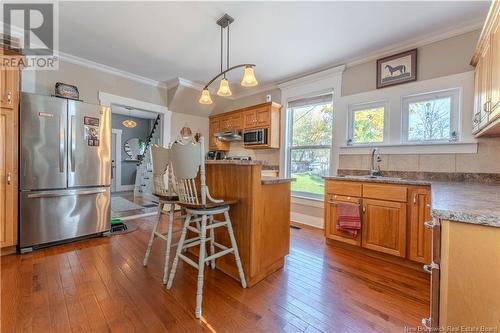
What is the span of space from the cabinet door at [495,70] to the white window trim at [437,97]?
96 centimetres

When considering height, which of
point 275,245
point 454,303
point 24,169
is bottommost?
point 275,245

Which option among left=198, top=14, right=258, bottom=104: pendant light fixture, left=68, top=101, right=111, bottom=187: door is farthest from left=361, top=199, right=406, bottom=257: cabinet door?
left=68, top=101, right=111, bottom=187: door

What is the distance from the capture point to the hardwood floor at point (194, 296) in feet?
4.69

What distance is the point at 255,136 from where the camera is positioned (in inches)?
162

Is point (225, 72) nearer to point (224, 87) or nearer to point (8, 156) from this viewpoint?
point (224, 87)

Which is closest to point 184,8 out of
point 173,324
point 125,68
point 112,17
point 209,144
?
point 112,17

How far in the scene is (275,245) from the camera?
210 cm

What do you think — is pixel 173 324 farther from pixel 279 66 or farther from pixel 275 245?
pixel 279 66

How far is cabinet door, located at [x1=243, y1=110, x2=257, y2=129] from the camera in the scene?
166 inches

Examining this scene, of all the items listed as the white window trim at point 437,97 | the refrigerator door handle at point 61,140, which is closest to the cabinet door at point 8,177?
the refrigerator door handle at point 61,140

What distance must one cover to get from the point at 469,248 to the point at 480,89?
204cm

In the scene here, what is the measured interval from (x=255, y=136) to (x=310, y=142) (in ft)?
3.27

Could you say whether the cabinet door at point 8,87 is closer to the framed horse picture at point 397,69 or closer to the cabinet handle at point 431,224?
the cabinet handle at point 431,224

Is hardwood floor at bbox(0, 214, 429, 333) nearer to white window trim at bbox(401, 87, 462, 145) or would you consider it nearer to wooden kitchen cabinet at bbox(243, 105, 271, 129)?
white window trim at bbox(401, 87, 462, 145)
